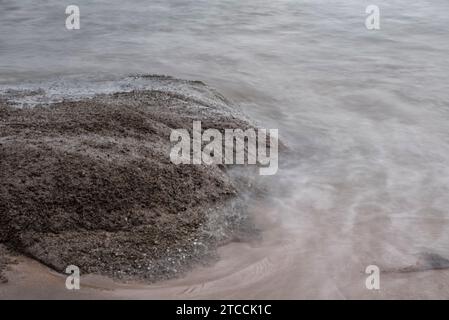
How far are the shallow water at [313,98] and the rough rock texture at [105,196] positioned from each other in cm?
23

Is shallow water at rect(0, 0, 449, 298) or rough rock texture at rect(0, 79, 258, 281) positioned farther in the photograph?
shallow water at rect(0, 0, 449, 298)

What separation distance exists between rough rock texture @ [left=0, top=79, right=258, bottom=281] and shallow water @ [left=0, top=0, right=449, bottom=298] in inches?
9.2

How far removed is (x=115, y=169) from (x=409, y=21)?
8.28 m

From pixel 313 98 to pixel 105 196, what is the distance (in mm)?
3685

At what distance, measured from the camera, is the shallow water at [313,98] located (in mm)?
3273

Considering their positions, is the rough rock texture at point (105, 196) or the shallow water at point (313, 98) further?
the shallow water at point (313, 98)

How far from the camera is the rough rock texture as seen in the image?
308cm

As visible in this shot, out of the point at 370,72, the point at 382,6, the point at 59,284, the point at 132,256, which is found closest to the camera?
the point at 59,284

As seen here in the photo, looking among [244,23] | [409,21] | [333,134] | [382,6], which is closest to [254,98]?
[333,134]

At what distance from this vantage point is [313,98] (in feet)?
21.1

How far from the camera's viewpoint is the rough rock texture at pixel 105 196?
3084mm

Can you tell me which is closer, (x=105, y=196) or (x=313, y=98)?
(x=105, y=196)
